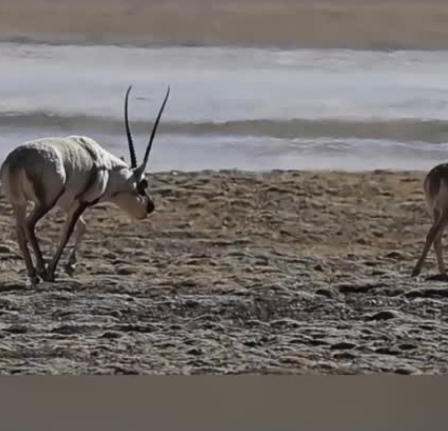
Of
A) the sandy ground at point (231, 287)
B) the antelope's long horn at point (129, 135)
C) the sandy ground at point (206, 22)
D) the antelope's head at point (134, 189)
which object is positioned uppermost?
the sandy ground at point (206, 22)

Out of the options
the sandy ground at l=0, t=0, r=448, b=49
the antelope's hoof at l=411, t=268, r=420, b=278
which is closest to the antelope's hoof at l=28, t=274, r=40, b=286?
the sandy ground at l=0, t=0, r=448, b=49

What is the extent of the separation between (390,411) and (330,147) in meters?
0.40

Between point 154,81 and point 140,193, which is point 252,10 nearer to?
point 154,81

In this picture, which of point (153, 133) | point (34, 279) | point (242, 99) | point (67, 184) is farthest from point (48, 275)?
point (242, 99)

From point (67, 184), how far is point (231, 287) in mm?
274

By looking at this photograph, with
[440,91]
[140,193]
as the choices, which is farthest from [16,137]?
[440,91]

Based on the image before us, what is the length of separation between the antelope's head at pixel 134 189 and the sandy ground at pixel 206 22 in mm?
130

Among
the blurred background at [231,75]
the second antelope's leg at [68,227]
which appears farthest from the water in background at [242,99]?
the second antelope's leg at [68,227]

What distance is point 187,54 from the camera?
1.71 metres

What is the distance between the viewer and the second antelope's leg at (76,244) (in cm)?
173

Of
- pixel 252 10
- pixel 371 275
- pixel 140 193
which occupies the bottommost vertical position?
pixel 371 275

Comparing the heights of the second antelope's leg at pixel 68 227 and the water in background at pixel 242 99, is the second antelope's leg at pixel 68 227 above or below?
below

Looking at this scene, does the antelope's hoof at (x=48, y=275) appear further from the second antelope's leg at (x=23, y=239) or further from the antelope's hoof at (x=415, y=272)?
the antelope's hoof at (x=415, y=272)

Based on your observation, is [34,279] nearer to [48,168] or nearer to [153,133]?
[48,168]
